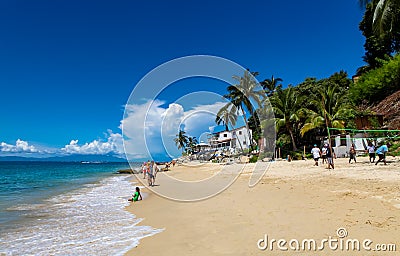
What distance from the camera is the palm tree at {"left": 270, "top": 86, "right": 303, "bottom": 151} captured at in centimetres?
2873

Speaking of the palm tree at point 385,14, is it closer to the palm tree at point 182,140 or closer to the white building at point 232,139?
the white building at point 232,139

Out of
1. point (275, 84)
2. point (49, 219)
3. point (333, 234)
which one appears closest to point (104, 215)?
point (49, 219)

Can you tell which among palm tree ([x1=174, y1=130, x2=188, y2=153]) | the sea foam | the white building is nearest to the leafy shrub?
the white building

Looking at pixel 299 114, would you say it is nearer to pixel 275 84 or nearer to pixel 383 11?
pixel 275 84

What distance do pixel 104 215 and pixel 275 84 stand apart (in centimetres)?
3440

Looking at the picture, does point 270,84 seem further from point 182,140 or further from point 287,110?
point 182,140

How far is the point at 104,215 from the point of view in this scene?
829cm

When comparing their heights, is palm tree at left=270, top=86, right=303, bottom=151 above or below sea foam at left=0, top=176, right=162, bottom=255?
above

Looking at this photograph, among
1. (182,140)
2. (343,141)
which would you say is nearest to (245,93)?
(343,141)

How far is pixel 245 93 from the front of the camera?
32.9m

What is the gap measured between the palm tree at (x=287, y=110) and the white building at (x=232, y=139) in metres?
18.3

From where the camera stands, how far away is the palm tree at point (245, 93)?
3281 cm

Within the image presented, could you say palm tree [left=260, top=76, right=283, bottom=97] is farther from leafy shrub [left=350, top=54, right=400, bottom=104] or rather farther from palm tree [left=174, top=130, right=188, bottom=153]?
palm tree [left=174, top=130, right=188, bottom=153]

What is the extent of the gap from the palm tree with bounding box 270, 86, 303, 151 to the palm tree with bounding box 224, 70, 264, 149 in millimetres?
3160
